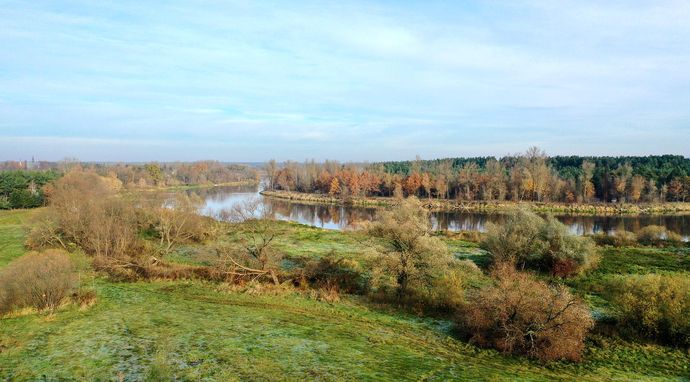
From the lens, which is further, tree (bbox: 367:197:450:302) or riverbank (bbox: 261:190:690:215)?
riverbank (bbox: 261:190:690:215)

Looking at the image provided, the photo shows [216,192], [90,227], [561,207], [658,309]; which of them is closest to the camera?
[658,309]

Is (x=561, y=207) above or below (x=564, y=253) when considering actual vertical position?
below

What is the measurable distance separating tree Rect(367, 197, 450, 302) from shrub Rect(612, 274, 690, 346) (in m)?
7.81

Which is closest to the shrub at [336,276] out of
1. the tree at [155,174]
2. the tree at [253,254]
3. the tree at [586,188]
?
the tree at [253,254]

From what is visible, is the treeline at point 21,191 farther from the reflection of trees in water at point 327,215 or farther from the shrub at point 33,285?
the shrub at point 33,285

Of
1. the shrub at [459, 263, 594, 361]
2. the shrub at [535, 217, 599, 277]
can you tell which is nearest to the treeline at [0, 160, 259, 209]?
the shrub at [535, 217, 599, 277]

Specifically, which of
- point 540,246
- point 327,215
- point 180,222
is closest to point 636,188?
point 327,215

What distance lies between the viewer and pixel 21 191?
66.7 m

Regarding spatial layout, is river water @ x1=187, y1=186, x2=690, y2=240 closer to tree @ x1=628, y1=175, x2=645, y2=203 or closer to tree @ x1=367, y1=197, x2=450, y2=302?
tree @ x1=628, y1=175, x2=645, y2=203

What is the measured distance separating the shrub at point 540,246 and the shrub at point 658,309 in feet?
33.1

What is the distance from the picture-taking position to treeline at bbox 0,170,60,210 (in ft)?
217

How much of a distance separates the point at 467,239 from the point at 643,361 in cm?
2989

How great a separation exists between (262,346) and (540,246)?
69.1ft

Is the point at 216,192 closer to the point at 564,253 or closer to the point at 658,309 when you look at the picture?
the point at 564,253
